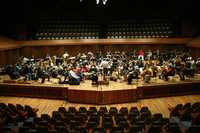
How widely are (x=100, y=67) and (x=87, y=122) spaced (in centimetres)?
705

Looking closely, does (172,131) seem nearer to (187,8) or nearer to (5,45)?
(5,45)

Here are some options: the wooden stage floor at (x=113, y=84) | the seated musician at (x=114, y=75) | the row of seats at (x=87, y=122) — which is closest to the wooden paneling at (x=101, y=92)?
the wooden stage floor at (x=113, y=84)

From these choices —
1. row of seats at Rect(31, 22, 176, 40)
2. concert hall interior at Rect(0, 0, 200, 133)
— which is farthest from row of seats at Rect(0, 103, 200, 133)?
row of seats at Rect(31, 22, 176, 40)

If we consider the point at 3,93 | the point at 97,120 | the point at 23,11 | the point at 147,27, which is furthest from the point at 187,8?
the point at 97,120

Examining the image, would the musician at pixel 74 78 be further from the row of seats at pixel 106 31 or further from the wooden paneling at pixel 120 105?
the row of seats at pixel 106 31

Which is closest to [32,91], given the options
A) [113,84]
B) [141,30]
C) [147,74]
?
[113,84]

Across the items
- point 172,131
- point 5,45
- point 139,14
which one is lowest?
point 172,131

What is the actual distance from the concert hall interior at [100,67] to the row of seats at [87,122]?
0.02 metres

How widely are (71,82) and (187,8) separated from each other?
1070 cm

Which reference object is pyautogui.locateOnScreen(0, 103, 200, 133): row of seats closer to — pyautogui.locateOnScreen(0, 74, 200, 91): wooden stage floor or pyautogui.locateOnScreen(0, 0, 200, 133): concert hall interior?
pyautogui.locateOnScreen(0, 0, 200, 133): concert hall interior

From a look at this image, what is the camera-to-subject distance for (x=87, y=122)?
946 centimetres

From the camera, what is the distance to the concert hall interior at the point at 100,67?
987cm

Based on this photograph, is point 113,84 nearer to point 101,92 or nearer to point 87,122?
point 101,92

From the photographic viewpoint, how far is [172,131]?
327 inches
